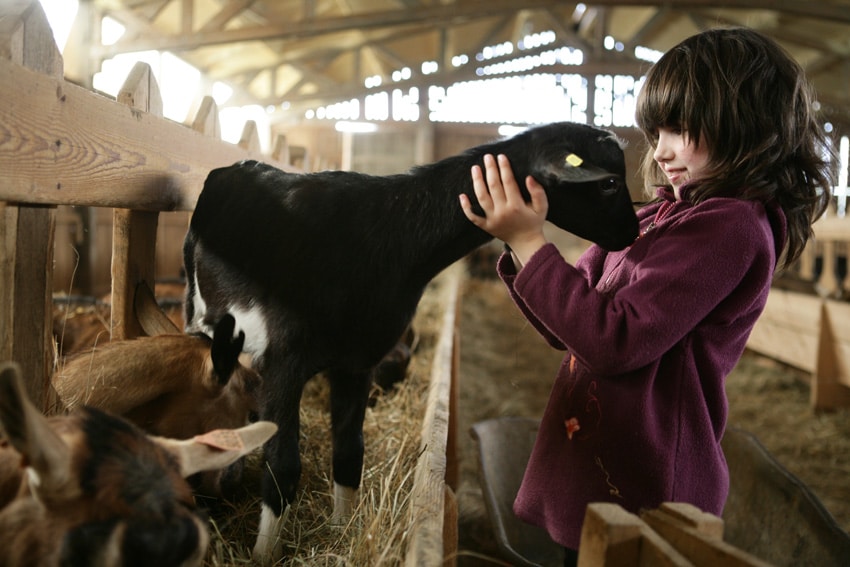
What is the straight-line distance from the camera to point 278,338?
1855 millimetres

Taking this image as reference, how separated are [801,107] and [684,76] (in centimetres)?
31

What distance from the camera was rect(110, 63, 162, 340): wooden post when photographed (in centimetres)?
238

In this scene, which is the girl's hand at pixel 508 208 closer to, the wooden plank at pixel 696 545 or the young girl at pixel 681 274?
the young girl at pixel 681 274

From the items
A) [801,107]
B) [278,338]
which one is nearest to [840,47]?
[801,107]

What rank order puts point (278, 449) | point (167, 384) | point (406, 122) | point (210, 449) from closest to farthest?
point (210, 449) → point (278, 449) → point (167, 384) → point (406, 122)

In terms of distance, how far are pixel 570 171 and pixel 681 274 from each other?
40cm

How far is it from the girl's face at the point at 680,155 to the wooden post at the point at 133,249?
1.64 metres

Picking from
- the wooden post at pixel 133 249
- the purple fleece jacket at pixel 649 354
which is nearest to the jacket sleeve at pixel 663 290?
the purple fleece jacket at pixel 649 354

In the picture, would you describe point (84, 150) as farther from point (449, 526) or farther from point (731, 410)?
point (731, 410)

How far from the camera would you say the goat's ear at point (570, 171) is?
1769mm

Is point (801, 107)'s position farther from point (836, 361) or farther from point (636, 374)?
point (836, 361)

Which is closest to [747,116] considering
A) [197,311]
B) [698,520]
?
[698,520]

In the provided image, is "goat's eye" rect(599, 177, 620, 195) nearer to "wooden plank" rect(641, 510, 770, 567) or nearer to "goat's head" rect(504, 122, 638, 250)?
"goat's head" rect(504, 122, 638, 250)

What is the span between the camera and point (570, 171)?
5.88 ft
